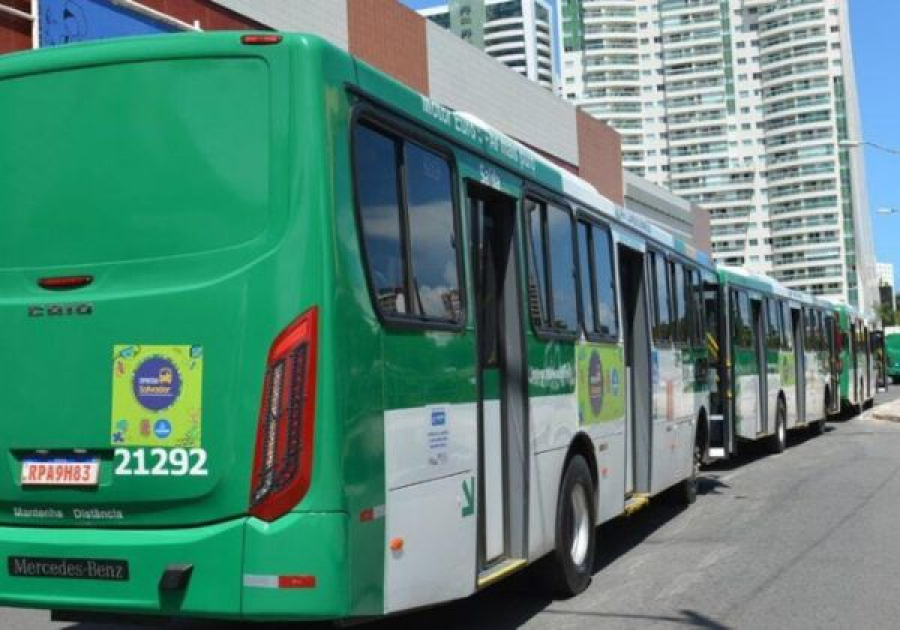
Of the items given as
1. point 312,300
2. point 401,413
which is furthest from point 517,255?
point 312,300

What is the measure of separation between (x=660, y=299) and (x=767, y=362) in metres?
8.78

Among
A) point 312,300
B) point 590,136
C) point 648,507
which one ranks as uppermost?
point 590,136

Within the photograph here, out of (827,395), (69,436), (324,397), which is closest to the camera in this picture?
(324,397)

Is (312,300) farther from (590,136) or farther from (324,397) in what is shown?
(590,136)

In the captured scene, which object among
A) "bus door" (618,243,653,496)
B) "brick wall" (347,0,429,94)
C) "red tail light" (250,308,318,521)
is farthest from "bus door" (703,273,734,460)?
"brick wall" (347,0,429,94)

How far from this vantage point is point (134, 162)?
5055 mm

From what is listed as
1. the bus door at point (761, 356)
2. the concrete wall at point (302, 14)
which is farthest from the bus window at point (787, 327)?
the concrete wall at point (302, 14)

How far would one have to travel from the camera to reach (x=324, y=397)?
15.3 feet

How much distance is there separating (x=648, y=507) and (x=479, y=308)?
6949mm

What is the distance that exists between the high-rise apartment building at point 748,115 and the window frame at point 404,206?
143078 mm

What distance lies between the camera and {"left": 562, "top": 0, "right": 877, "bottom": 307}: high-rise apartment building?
478 ft

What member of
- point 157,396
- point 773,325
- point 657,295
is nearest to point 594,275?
point 657,295

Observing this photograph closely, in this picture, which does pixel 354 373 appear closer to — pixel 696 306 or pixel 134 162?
pixel 134 162

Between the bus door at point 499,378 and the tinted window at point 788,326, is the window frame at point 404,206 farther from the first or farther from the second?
the tinted window at point 788,326
